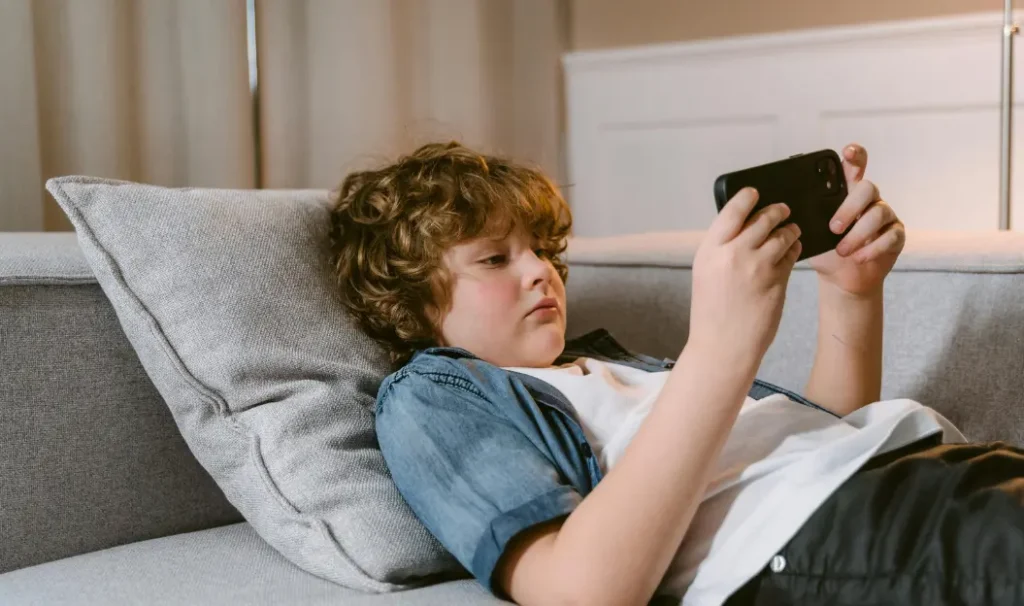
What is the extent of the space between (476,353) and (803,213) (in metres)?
0.36

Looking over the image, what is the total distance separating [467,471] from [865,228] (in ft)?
1.44

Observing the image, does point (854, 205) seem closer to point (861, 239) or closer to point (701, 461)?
point (861, 239)

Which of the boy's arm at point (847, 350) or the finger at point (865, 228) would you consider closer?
the finger at point (865, 228)

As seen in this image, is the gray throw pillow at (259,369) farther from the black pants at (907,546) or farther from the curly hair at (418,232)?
the black pants at (907,546)

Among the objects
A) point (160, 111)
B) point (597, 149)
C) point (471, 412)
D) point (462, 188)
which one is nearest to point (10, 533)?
point (471, 412)

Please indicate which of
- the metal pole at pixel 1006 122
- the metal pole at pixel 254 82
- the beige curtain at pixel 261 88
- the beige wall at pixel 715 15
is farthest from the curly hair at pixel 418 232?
the beige wall at pixel 715 15

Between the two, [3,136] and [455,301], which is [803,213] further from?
[3,136]

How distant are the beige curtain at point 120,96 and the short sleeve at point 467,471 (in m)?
1.00

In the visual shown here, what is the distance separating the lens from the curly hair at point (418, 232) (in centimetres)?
108

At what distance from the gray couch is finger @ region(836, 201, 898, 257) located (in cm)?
25

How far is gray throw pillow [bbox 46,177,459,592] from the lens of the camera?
896 mm

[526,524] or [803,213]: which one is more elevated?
[803,213]

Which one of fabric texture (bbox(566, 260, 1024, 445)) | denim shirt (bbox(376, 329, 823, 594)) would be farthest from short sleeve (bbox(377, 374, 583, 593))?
fabric texture (bbox(566, 260, 1024, 445))

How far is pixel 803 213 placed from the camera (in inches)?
35.4
